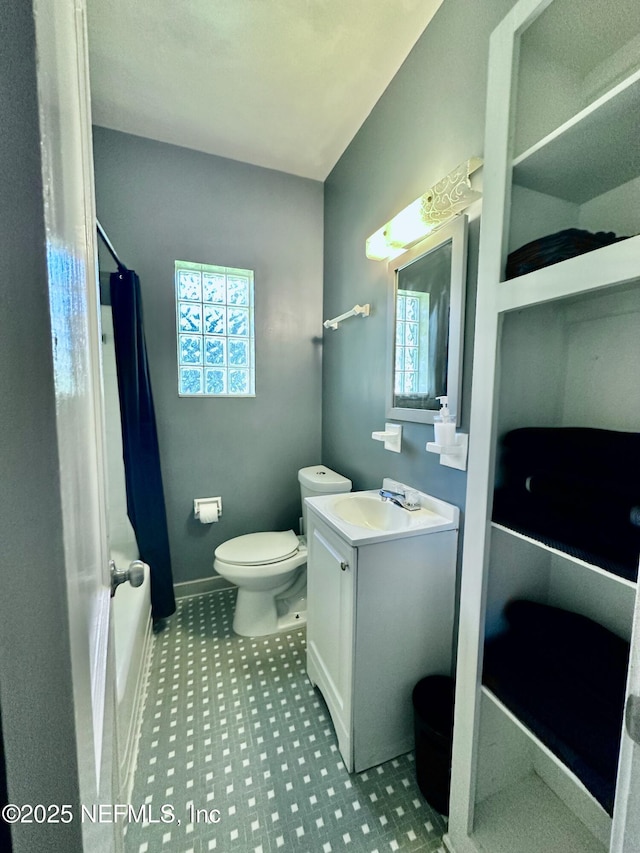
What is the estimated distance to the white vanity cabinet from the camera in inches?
42.4

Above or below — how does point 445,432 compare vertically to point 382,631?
above

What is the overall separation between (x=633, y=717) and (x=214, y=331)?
2.30 meters

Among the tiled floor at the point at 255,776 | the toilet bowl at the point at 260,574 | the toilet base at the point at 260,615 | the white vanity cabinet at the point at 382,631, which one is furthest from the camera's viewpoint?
the toilet base at the point at 260,615

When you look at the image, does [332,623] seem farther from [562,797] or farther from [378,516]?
[562,797]

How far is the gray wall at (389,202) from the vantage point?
1.12 metres

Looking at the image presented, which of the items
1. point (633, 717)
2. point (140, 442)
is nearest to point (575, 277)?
point (633, 717)

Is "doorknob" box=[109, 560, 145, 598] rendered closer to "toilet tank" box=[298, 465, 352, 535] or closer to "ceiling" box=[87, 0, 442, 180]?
"toilet tank" box=[298, 465, 352, 535]

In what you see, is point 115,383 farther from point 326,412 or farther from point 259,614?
point 259,614

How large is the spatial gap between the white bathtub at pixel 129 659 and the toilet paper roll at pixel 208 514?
0.40 metres

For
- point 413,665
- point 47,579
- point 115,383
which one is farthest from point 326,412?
point 47,579

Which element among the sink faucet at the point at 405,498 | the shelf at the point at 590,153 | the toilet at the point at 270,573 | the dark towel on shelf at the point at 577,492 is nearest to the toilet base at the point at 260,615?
the toilet at the point at 270,573

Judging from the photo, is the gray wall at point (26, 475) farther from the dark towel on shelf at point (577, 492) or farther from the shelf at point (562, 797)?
the shelf at point (562, 797)

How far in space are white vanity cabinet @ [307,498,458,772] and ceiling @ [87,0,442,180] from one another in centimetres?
198

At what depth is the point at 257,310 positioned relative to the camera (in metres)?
2.17
